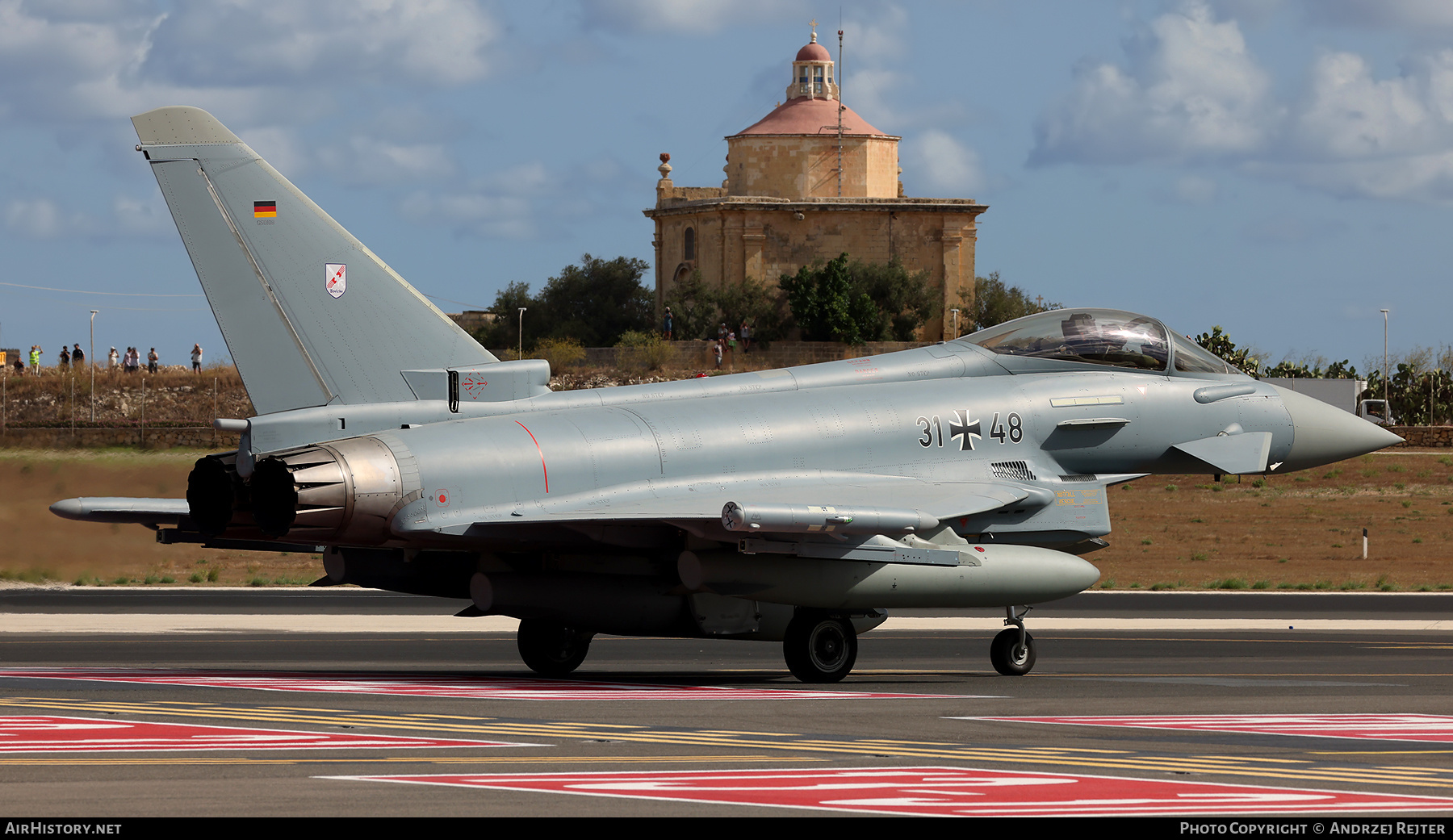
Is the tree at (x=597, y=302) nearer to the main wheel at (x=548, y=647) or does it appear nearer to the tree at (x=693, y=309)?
the tree at (x=693, y=309)

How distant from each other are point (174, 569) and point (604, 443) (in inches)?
1126

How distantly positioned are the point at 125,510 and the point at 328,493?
4424 millimetres

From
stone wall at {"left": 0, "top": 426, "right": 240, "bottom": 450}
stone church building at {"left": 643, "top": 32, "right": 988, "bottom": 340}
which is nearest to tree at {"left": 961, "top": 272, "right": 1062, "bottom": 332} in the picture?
stone church building at {"left": 643, "top": 32, "right": 988, "bottom": 340}

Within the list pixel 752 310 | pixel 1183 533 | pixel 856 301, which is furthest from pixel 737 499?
pixel 752 310

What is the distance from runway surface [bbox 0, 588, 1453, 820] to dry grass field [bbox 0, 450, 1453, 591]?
28.0ft

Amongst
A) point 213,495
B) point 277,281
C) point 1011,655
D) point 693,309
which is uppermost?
point 693,309

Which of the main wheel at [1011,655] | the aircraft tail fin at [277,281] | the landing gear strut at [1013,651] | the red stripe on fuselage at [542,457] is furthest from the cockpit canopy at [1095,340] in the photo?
the aircraft tail fin at [277,281]

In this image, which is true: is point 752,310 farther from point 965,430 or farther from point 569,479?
point 569,479

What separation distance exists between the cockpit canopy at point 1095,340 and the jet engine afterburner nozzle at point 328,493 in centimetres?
819

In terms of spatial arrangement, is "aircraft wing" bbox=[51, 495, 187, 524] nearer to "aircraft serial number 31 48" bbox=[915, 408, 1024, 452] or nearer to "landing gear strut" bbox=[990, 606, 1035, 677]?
"aircraft serial number 31 48" bbox=[915, 408, 1024, 452]

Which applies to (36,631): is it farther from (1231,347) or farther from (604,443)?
(1231,347)

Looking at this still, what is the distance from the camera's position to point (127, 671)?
63.0 ft

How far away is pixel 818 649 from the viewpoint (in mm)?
18719

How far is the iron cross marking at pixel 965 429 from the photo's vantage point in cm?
2039
